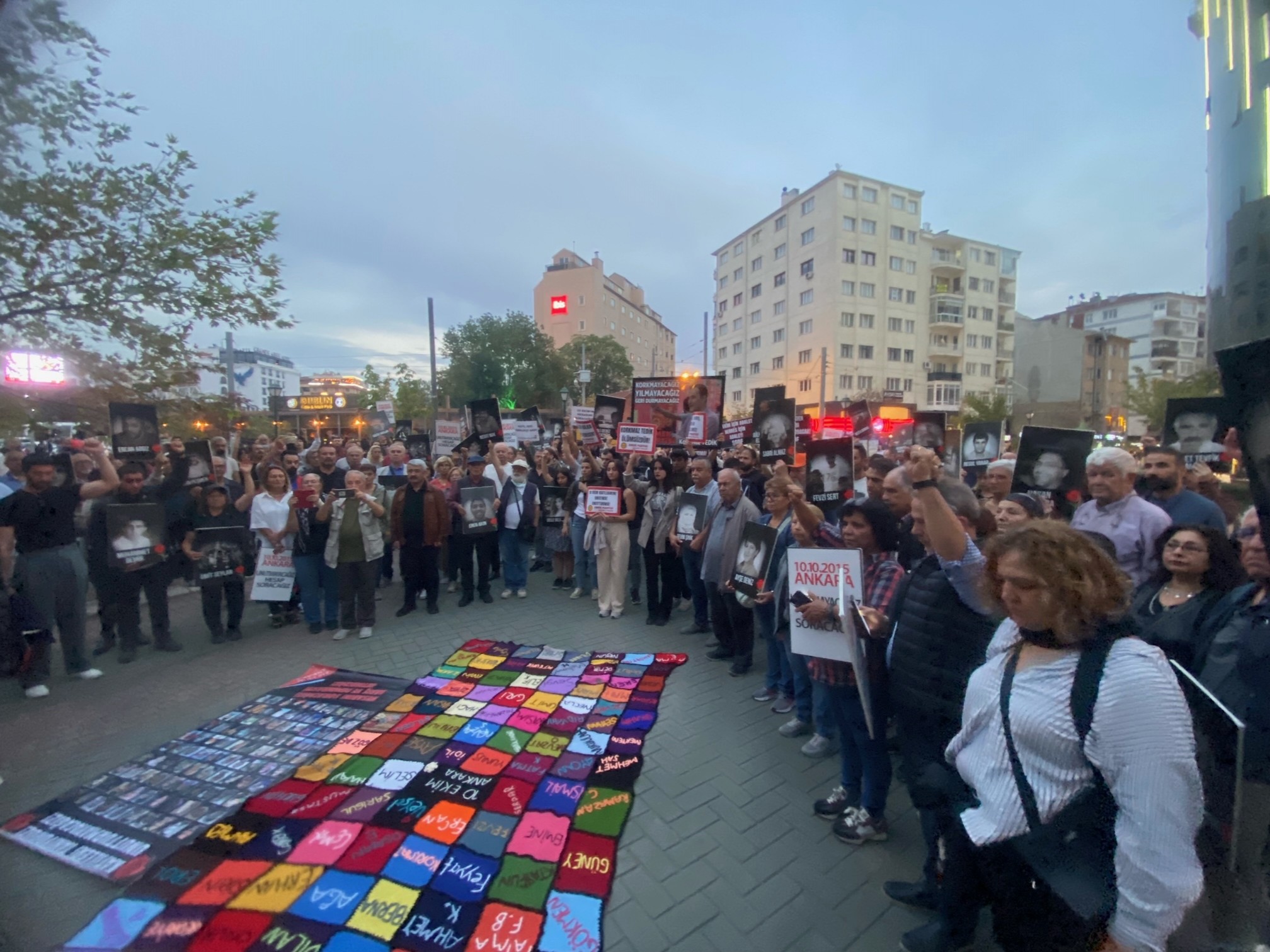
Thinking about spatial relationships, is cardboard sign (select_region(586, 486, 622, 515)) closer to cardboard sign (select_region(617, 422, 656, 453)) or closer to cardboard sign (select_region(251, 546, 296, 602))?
cardboard sign (select_region(617, 422, 656, 453))

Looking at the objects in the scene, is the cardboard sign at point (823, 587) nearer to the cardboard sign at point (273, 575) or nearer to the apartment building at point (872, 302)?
the cardboard sign at point (273, 575)

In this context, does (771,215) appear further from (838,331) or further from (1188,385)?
(1188,385)

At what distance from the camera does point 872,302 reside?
48125 millimetres

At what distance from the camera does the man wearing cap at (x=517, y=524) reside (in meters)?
8.10

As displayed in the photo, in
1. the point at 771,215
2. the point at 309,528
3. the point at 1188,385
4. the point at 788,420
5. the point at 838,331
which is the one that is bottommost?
→ the point at 309,528

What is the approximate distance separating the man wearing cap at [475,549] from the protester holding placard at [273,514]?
2.07 meters

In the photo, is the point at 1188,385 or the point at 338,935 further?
the point at 1188,385

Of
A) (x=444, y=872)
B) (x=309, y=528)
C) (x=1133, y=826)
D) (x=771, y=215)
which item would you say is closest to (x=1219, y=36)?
(x=1133, y=826)

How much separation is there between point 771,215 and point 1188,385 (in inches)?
1715

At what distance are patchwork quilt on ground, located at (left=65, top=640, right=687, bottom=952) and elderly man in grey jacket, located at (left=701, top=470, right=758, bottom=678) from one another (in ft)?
4.46

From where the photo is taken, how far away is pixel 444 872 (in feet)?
9.57

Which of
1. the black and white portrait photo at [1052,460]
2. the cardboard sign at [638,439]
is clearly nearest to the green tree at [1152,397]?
the black and white portrait photo at [1052,460]

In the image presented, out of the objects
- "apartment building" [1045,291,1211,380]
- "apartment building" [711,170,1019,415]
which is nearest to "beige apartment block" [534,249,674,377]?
"apartment building" [711,170,1019,415]

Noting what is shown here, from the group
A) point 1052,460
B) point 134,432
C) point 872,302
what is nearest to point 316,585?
point 134,432
